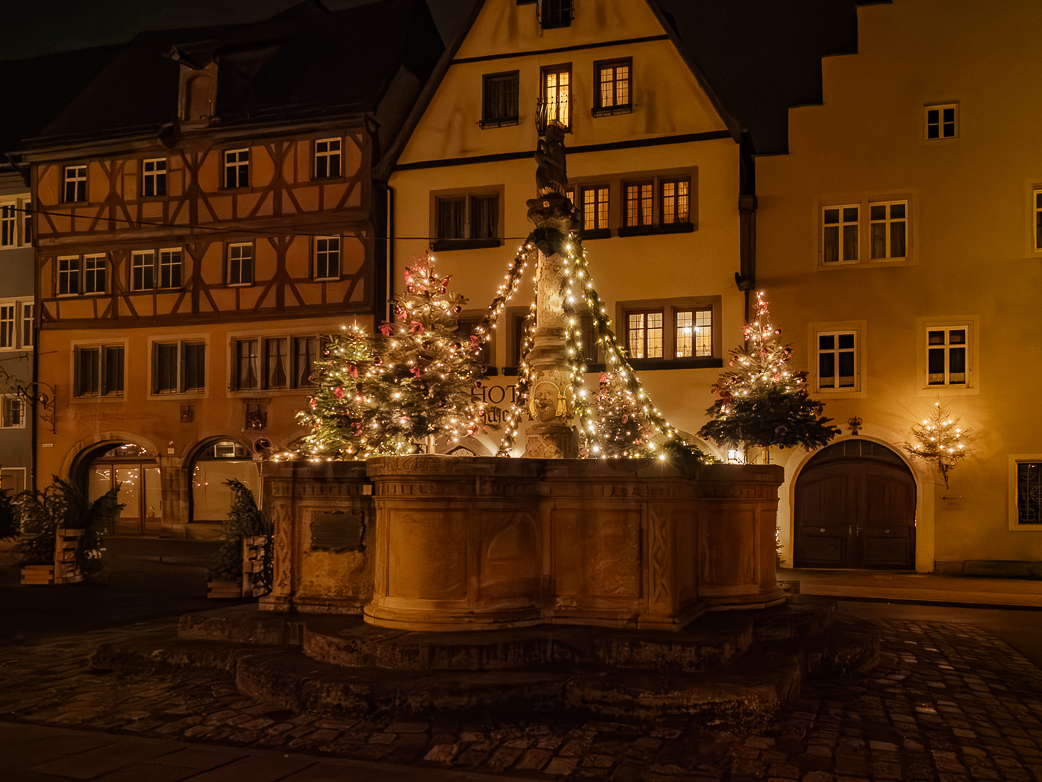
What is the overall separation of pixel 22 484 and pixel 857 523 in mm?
21478

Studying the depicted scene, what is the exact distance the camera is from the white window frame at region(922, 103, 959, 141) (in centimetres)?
2083

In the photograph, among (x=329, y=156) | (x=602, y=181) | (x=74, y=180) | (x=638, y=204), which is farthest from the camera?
(x=74, y=180)

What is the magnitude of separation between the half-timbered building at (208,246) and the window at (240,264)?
0.15 feet

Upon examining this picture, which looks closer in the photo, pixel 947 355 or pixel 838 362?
pixel 947 355

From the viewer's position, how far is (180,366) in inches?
1032

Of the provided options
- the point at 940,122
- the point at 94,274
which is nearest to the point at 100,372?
the point at 94,274

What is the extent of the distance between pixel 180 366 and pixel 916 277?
17.9 meters

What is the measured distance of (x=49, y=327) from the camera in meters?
27.2

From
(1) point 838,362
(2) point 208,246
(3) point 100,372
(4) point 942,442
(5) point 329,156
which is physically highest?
(5) point 329,156

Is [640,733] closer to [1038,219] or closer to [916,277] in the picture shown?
[916,277]

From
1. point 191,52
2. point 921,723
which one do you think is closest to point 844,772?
point 921,723

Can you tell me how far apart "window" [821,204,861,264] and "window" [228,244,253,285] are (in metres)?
14.0

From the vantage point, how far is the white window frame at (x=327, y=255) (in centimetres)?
2492

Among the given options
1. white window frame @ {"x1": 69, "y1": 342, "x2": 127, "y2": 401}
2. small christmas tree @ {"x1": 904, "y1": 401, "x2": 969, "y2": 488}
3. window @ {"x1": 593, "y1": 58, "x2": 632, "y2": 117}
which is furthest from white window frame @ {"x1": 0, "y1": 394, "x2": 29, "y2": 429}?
small christmas tree @ {"x1": 904, "y1": 401, "x2": 969, "y2": 488}
